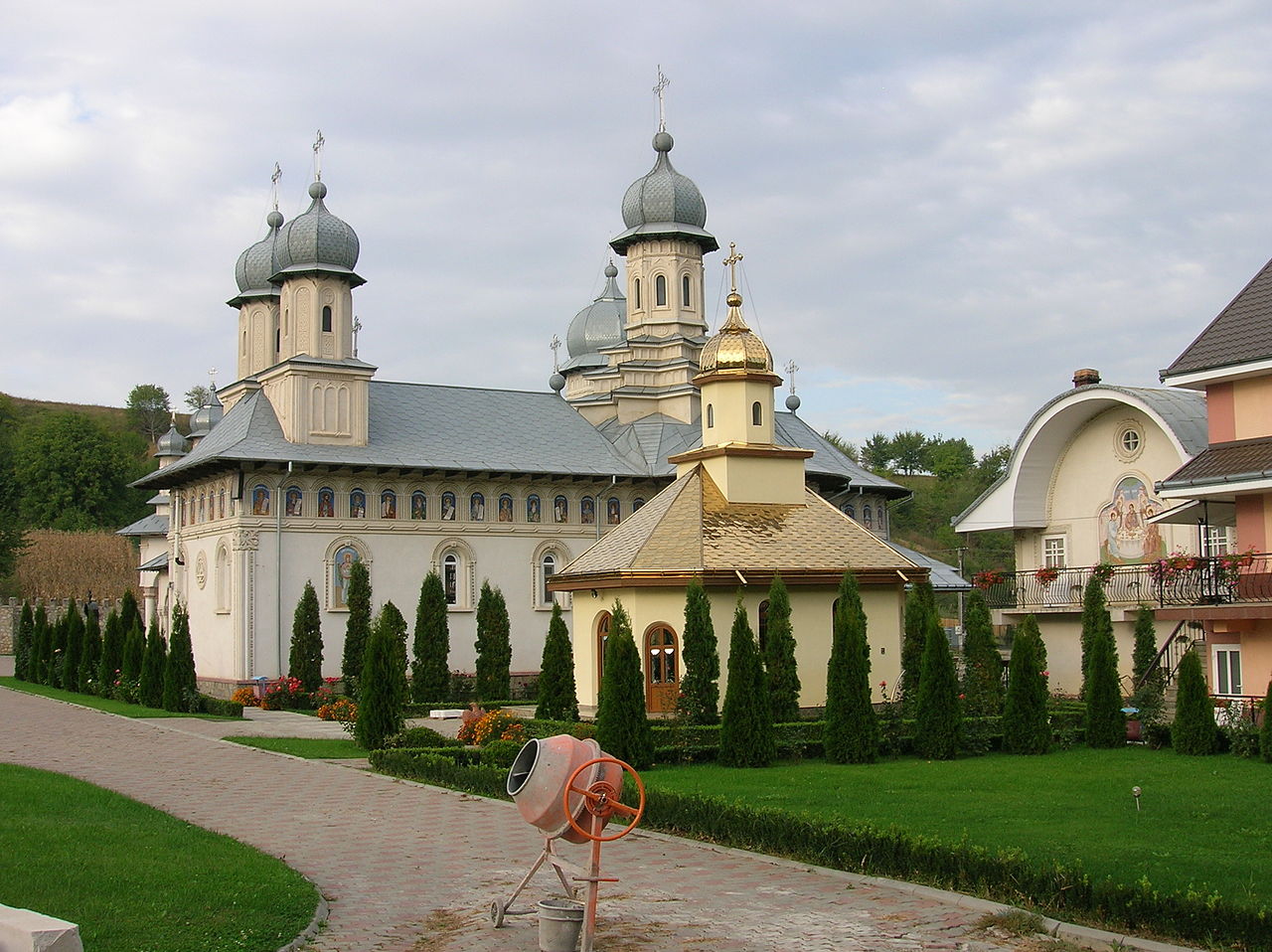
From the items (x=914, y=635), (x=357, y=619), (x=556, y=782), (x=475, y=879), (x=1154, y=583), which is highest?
(x=1154, y=583)

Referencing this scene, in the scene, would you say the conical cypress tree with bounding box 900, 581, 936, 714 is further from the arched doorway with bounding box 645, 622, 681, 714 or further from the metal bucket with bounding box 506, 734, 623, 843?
the metal bucket with bounding box 506, 734, 623, 843

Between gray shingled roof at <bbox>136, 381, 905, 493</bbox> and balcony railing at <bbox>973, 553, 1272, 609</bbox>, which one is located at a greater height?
gray shingled roof at <bbox>136, 381, 905, 493</bbox>

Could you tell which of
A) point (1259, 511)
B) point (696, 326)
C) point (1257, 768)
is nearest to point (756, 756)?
point (1257, 768)

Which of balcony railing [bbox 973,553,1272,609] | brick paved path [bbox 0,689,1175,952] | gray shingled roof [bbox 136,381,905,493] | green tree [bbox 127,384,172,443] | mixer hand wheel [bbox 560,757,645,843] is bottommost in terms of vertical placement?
brick paved path [bbox 0,689,1175,952]

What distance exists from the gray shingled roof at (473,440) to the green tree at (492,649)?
4.09 metres

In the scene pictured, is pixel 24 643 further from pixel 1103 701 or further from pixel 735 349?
pixel 1103 701

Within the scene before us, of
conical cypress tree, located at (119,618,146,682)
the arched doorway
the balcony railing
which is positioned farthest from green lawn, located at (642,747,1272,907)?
conical cypress tree, located at (119,618,146,682)

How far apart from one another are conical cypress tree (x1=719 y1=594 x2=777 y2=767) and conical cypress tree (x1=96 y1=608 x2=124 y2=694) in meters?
20.9

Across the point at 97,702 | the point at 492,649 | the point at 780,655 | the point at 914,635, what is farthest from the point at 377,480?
the point at 914,635

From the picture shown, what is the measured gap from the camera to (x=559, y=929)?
27.3 feet

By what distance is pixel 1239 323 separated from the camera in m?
20.1

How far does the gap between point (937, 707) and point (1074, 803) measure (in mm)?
5150

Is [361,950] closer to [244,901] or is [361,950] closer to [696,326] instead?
[244,901]

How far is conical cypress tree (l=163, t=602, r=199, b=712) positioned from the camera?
28.6 m
